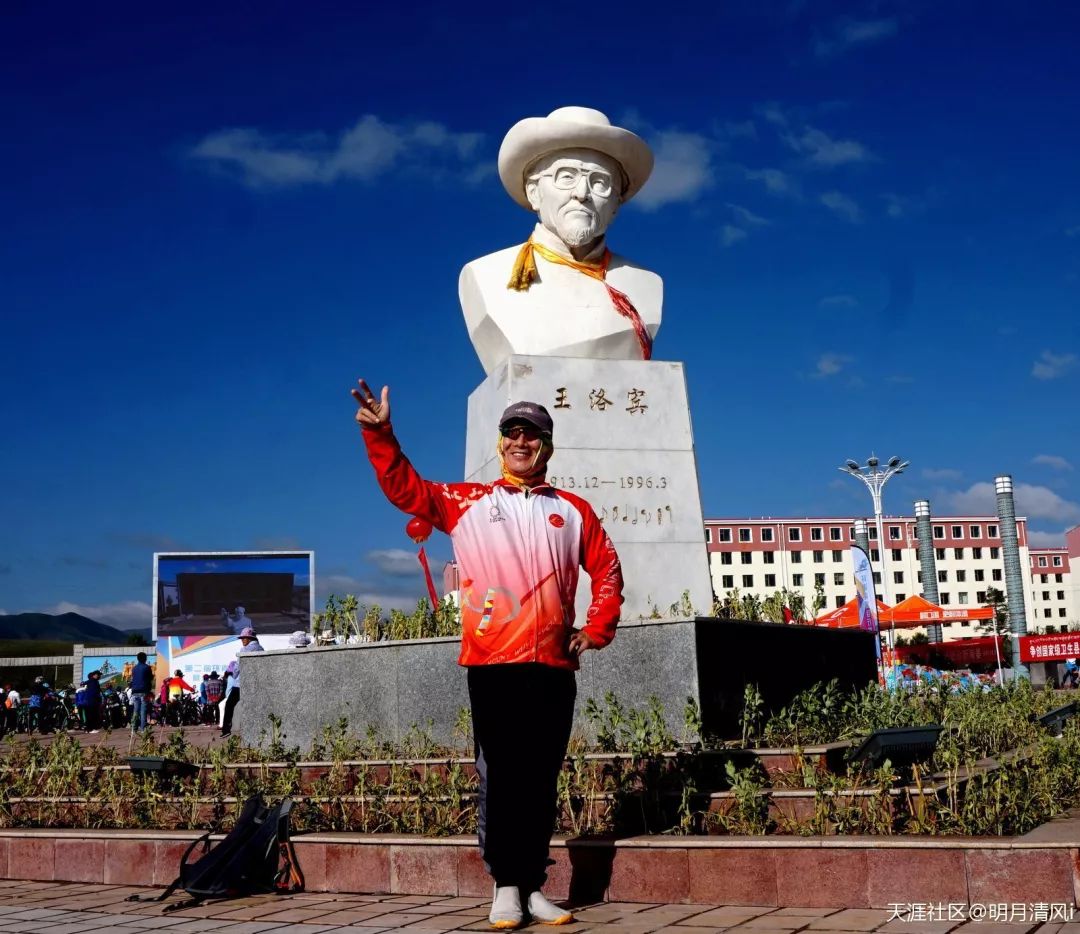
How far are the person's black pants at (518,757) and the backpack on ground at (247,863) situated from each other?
5.25ft

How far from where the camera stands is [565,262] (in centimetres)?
871

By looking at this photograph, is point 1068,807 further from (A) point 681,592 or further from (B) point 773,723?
(A) point 681,592

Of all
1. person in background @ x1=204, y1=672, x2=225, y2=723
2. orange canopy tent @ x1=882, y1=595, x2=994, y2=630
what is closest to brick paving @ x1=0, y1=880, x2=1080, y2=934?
person in background @ x1=204, y1=672, x2=225, y2=723

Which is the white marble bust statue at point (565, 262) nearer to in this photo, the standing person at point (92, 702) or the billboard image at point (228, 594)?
the standing person at point (92, 702)

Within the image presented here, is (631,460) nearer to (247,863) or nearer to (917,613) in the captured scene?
(247,863)

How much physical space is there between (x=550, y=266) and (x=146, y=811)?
490cm

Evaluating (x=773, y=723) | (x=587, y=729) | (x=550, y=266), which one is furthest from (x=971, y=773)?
(x=550, y=266)

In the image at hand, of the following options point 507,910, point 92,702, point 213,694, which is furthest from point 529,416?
point 213,694

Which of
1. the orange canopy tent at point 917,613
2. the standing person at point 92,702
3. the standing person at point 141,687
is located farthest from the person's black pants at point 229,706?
the orange canopy tent at point 917,613

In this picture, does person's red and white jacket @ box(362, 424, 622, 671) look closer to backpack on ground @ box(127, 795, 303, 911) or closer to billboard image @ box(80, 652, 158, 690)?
backpack on ground @ box(127, 795, 303, 911)

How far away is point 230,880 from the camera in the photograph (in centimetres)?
512

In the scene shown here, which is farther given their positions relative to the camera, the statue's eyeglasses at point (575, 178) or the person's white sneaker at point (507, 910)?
the statue's eyeglasses at point (575, 178)

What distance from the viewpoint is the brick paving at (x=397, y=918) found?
3.95 m

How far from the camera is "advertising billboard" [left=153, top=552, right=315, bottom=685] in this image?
99.6 ft
